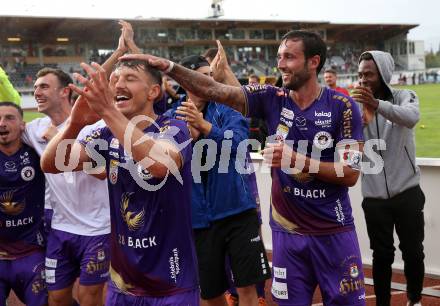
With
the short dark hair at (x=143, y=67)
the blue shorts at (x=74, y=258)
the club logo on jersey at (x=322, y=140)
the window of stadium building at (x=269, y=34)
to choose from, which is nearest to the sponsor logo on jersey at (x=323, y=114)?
the club logo on jersey at (x=322, y=140)

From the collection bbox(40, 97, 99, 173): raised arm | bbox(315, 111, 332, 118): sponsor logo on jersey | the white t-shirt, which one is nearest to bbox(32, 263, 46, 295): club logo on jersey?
the white t-shirt

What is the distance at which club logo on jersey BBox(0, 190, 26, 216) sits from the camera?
12.5ft

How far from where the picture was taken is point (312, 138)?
10.2 feet

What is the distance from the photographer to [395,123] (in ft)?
12.6

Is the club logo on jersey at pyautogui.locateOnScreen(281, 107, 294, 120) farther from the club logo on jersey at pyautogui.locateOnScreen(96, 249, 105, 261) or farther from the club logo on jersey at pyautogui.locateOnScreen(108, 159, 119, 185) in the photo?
the club logo on jersey at pyautogui.locateOnScreen(96, 249, 105, 261)

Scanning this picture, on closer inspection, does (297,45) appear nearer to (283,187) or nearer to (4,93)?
(283,187)

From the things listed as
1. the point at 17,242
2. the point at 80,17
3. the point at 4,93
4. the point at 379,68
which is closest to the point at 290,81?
the point at 379,68

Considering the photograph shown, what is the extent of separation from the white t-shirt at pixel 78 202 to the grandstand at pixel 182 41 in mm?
35619

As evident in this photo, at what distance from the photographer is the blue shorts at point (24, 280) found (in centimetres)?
383

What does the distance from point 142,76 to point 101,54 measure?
4574cm

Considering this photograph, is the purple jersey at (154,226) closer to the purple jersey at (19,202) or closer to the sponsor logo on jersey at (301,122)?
the sponsor logo on jersey at (301,122)

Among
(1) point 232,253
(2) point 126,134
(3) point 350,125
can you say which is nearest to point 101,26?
(1) point 232,253

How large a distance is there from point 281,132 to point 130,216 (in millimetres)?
1092

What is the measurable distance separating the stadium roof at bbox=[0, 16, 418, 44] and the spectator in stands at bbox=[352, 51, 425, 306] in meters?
41.4
